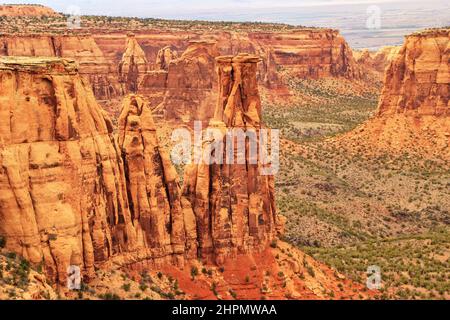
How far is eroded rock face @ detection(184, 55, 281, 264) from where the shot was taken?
44.6 metres

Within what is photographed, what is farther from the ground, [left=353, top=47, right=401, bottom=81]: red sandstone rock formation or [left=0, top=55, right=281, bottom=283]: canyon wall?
[left=0, top=55, right=281, bottom=283]: canyon wall

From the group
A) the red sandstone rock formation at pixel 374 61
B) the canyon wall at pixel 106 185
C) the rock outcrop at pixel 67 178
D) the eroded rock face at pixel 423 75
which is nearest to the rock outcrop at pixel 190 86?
the eroded rock face at pixel 423 75

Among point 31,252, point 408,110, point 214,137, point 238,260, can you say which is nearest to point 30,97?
point 31,252

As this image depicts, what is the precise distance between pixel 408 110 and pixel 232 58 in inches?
2016

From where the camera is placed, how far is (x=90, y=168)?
3844cm

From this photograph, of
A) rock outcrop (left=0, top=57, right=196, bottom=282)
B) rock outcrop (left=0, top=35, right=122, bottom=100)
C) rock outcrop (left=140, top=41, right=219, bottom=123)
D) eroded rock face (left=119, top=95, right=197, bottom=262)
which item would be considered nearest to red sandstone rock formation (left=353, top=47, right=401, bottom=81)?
rock outcrop (left=0, top=35, right=122, bottom=100)

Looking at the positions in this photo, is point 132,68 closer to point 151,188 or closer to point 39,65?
point 151,188

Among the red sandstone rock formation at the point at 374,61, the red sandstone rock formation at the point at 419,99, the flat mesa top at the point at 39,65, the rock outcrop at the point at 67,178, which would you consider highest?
the flat mesa top at the point at 39,65

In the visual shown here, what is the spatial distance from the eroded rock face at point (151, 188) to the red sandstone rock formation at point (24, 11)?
4556 inches

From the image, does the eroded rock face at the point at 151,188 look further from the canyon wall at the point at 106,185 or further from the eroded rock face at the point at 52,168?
the eroded rock face at the point at 52,168

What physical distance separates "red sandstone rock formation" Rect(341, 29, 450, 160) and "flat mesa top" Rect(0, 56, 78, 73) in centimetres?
6190

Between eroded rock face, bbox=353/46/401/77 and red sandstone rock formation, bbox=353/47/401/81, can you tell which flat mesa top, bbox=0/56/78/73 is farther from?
eroded rock face, bbox=353/46/401/77

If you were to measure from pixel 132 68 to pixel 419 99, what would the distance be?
37.7 m

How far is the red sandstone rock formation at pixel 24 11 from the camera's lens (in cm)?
15499
